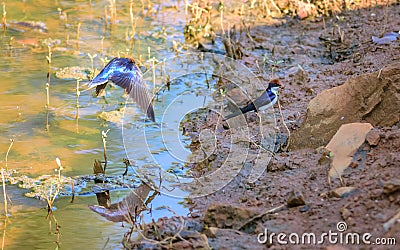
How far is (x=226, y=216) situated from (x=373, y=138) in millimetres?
1224

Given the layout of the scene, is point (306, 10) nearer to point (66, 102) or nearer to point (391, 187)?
point (66, 102)

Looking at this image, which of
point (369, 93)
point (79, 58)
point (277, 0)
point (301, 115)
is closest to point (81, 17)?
point (79, 58)

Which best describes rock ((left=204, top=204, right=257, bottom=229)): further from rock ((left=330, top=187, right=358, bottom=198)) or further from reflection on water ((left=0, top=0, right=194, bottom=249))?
reflection on water ((left=0, top=0, right=194, bottom=249))

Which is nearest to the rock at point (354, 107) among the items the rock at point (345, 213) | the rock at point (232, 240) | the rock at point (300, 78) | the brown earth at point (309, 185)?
the brown earth at point (309, 185)

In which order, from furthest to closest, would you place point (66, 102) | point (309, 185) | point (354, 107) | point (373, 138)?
point (66, 102) < point (354, 107) < point (373, 138) < point (309, 185)

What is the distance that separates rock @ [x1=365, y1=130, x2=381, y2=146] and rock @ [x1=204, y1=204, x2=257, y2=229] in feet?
3.42

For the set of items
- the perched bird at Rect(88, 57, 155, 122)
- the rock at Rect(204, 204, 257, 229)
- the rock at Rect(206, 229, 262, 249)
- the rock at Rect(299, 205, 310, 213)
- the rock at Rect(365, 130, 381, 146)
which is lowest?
the rock at Rect(206, 229, 262, 249)

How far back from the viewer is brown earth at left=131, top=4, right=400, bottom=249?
3.85m

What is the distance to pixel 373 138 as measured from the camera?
457 centimetres

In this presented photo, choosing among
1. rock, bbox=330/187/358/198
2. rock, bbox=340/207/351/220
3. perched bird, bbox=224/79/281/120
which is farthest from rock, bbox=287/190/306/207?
perched bird, bbox=224/79/281/120

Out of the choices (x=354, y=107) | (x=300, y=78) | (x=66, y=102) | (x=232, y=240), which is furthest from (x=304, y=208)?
(x=66, y=102)

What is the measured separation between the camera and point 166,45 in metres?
8.69

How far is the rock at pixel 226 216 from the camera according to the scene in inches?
162

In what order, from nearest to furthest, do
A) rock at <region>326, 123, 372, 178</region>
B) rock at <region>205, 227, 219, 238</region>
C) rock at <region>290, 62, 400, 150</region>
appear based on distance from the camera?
rock at <region>205, 227, 219, 238</region> → rock at <region>326, 123, 372, 178</region> → rock at <region>290, 62, 400, 150</region>
